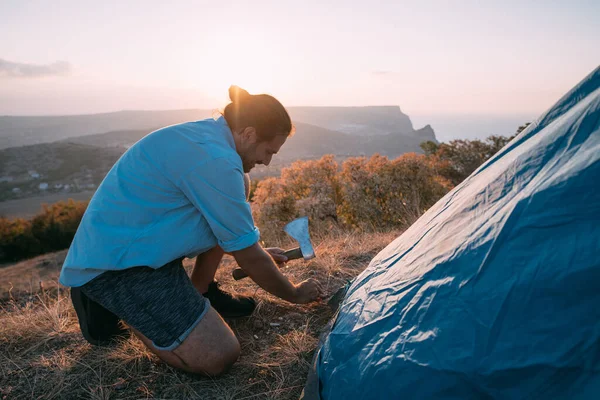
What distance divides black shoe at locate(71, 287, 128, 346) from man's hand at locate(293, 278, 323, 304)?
106 centimetres

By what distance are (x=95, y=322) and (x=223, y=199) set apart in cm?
112

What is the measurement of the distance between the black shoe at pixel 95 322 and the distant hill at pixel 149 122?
84.6 metres

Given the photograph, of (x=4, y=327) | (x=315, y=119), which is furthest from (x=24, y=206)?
(x=315, y=119)

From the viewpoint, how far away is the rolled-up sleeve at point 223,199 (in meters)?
1.70

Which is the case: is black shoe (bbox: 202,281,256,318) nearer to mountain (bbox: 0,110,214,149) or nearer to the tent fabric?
the tent fabric

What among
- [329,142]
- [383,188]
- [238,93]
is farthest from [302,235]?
[329,142]

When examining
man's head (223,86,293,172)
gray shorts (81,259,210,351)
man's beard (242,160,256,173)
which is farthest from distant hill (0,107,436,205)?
gray shorts (81,259,210,351)

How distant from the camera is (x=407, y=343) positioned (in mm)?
1339

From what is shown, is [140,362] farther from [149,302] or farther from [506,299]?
[506,299]

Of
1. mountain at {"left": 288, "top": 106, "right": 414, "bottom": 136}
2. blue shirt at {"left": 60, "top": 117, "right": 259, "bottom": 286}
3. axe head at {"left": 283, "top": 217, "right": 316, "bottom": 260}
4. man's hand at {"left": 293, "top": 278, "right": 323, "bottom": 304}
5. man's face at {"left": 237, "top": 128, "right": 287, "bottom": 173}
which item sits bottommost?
man's hand at {"left": 293, "top": 278, "right": 323, "bottom": 304}

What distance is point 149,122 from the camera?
10275 cm

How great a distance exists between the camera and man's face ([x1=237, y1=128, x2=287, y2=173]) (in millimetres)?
1920

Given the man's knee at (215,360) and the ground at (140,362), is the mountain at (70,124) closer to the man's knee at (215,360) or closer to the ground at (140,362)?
the ground at (140,362)

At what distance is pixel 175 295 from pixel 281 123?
99 cm
